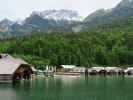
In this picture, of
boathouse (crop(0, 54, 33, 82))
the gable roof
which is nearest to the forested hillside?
boathouse (crop(0, 54, 33, 82))

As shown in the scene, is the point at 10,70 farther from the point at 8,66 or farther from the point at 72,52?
the point at 72,52

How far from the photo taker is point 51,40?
182 meters

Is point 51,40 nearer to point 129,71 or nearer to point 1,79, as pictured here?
point 129,71

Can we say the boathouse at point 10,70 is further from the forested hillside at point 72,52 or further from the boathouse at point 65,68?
the forested hillside at point 72,52

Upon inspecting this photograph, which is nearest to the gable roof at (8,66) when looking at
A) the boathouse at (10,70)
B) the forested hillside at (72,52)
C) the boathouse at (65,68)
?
the boathouse at (10,70)

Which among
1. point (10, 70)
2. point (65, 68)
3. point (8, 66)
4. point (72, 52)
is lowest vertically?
point (65, 68)

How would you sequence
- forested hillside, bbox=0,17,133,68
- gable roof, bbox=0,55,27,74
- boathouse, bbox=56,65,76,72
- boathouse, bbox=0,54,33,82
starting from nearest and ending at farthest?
boathouse, bbox=0,54,33,82
gable roof, bbox=0,55,27,74
boathouse, bbox=56,65,76,72
forested hillside, bbox=0,17,133,68

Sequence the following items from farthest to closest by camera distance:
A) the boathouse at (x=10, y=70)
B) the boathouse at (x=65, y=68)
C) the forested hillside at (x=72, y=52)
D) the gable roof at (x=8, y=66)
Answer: the forested hillside at (x=72, y=52)
the boathouse at (x=65, y=68)
the gable roof at (x=8, y=66)
the boathouse at (x=10, y=70)

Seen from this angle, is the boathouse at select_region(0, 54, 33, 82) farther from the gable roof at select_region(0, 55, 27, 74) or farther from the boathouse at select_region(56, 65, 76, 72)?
the boathouse at select_region(56, 65, 76, 72)

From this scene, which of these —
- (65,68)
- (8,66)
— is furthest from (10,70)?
(65,68)

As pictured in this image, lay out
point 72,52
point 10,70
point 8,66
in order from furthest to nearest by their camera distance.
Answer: point 72,52
point 8,66
point 10,70

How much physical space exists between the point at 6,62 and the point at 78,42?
10230 centimetres

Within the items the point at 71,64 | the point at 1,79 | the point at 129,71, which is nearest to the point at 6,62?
the point at 1,79

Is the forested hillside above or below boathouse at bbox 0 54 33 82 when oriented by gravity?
above
